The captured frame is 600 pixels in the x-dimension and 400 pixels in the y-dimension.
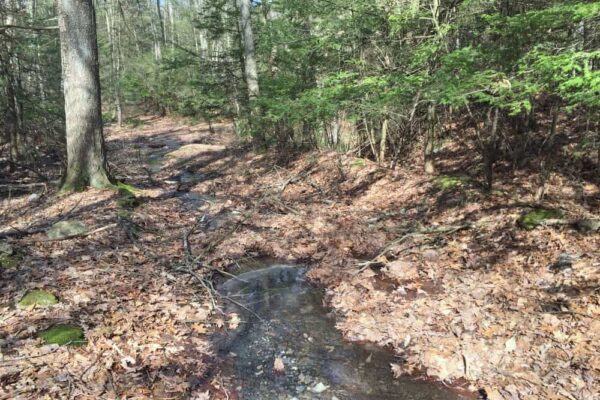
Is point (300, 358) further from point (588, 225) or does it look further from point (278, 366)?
point (588, 225)

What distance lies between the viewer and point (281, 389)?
14.6ft

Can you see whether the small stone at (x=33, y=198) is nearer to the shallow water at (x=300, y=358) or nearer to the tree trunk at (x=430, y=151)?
the shallow water at (x=300, y=358)

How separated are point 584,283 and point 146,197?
879cm

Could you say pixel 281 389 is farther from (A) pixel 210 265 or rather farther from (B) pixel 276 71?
(B) pixel 276 71

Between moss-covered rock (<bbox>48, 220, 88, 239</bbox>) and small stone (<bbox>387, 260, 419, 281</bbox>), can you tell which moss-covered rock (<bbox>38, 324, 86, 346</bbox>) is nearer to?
moss-covered rock (<bbox>48, 220, 88, 239</bbox>)

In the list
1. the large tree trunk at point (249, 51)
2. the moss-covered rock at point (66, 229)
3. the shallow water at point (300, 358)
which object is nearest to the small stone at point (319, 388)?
the shallow water at point (300, 358)

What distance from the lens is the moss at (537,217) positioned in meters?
6.87

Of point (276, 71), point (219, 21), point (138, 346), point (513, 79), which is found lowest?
point (138, 346)

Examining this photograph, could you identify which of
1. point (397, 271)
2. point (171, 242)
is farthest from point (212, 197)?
point (397, 271)

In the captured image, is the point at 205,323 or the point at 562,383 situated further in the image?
the point at 205,323

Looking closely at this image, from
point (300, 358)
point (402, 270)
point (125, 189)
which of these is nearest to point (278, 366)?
point (300, 358)

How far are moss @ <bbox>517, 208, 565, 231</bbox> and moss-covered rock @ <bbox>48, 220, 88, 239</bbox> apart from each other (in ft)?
24.4

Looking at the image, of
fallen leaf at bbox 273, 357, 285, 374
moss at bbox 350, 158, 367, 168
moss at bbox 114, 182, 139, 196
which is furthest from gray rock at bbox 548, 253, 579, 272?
moss at bbox 114, 182, 139, 196

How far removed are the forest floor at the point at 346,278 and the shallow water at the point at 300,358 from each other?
0.24 meters
